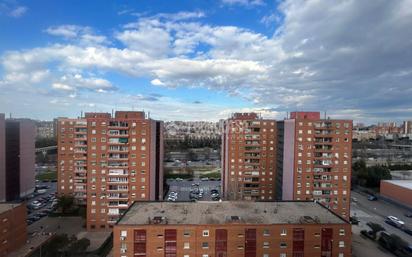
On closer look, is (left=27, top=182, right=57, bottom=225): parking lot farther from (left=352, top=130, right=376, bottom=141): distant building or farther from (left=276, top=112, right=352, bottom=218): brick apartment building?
(left=352, top=130, right=376, bottom=141): distant building

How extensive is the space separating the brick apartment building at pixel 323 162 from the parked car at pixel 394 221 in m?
5.46

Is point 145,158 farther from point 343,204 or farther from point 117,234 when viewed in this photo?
point 343,204

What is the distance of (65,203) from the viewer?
94.0ft

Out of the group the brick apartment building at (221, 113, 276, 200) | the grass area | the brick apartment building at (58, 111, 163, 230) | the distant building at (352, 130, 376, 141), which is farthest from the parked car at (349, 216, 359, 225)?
the distant building at (352, 130, 376, 141)

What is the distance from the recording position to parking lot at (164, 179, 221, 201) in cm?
3659

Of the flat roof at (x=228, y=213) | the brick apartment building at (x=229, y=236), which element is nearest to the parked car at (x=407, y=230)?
the flat roof at (x=228, y=213)

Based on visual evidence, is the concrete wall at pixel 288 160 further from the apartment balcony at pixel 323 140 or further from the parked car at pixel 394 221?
the parked car at pixel 394 221

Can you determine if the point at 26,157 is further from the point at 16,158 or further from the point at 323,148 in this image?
the point at 323,148

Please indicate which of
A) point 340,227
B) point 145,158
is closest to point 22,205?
point 145,158

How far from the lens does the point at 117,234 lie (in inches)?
615

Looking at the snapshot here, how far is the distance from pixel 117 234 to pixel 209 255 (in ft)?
17.9

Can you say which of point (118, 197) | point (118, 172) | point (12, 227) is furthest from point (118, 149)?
point (12, 227)

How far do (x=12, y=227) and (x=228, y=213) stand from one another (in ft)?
51.5

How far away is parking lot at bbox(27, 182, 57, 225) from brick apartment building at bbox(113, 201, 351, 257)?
17.6 m
